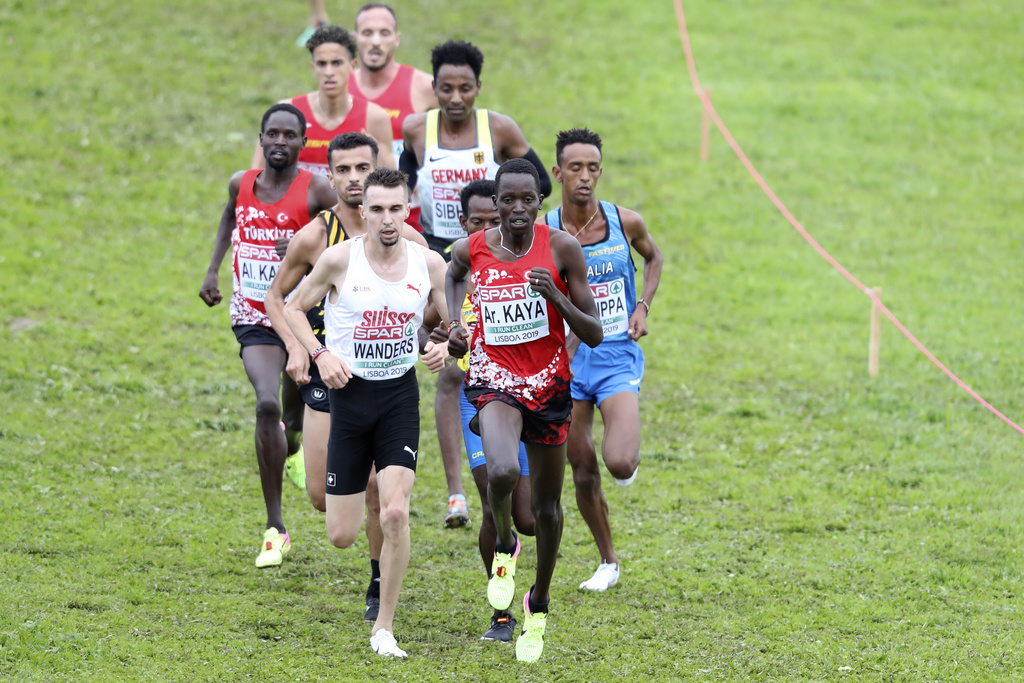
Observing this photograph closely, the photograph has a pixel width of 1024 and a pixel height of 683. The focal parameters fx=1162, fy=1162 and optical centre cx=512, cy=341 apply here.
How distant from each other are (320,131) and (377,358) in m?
2.89

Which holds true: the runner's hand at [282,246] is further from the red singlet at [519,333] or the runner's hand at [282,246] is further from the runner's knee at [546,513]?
the runner's knee at [546,513]

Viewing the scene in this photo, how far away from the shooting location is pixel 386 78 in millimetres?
10125

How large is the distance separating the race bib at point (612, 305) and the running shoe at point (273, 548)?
8.70 ft

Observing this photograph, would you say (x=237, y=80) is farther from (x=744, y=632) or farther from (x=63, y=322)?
(x=744, y=632)

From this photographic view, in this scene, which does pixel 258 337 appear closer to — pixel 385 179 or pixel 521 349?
pixel 385 179

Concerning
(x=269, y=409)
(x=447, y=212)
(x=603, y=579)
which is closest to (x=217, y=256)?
(x=269, y=409)

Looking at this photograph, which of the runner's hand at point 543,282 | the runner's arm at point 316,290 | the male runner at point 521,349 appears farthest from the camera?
the runner's arm at point 316,290

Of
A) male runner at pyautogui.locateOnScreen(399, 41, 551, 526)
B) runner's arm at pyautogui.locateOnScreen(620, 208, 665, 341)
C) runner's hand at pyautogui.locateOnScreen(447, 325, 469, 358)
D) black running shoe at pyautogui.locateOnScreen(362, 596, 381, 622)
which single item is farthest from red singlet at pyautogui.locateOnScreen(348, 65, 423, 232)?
black running shoe at pyautogui.locateOnScreen(362, 596, 381, 622)

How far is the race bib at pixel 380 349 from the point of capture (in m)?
6.61

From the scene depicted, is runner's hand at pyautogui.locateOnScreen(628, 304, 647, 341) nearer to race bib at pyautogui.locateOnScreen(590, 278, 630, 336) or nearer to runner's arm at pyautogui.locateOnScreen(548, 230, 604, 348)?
race bib at pyautogui.locateOnScreen(590, 278, 630, 336)

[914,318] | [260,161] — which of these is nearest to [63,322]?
[260,161]

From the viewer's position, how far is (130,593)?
7270 millimetres

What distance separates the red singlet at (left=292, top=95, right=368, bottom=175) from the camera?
8805mm

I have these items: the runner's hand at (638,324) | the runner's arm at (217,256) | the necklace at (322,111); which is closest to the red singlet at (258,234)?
the runner's arm at (217,256)
